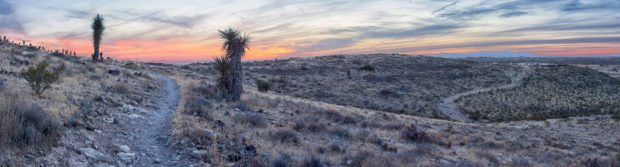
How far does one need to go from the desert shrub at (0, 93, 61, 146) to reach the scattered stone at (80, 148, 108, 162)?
0.56 m

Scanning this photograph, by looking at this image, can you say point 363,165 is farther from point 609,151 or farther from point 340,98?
point 340,98

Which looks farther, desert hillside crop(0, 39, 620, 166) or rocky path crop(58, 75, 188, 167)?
desert hillside crop(0, 39, 620, 166)

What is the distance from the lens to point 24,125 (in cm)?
573

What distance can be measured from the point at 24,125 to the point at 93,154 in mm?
1284

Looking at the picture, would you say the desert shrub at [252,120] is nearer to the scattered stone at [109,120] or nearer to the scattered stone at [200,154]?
the scattered stone at [109,120]

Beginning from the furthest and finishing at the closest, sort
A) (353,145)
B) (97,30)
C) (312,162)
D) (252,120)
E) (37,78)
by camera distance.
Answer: (97,30), (252,120), (353,145), (37,78), (312,162)

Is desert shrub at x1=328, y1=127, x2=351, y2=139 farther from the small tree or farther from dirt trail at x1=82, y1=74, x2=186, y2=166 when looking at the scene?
the small tree

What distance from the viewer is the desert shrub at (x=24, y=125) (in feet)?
17.0

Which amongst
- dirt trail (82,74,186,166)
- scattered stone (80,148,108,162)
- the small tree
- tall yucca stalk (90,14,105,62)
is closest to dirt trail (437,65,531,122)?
dirt trail (82,74,186,166)

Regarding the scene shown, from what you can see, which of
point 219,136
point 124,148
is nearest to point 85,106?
point 124,148

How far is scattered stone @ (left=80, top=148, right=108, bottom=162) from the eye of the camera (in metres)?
5.97

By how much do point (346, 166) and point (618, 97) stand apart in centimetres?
5747

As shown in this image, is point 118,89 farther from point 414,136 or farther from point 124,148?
point 414,136

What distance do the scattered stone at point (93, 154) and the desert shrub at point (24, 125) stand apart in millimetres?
559
